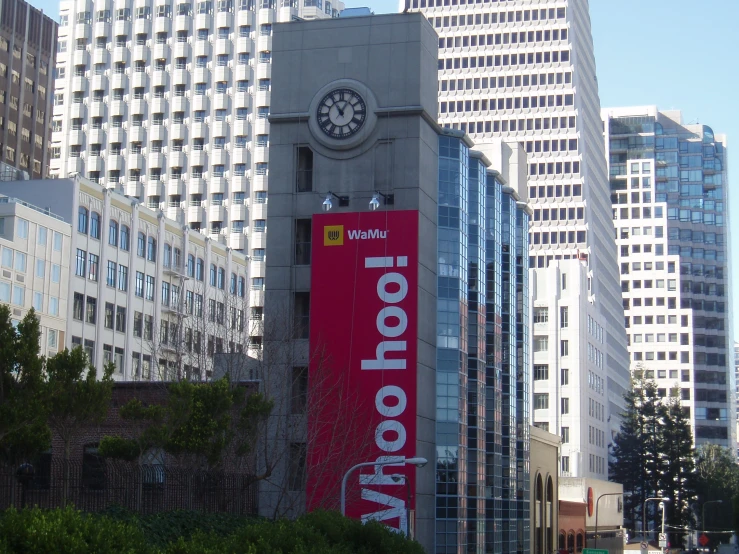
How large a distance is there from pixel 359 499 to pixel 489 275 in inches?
750

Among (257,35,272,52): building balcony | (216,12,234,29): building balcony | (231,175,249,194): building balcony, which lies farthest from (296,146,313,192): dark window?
(216,12,234,29): building balcony

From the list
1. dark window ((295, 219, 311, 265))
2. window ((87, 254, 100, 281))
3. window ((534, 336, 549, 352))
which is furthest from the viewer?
window ((534, 336, 549, 352))

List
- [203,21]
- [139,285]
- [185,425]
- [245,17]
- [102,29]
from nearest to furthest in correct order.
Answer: [185,425], [139,285], [245,17], [203,21], [102,29]

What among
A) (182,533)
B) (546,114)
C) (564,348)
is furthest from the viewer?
(546,114)

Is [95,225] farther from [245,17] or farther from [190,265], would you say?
[245,17]

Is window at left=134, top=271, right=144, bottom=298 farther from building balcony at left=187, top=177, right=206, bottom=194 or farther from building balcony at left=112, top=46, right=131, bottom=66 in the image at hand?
building balcony at left=112, top=46, right=131, bottom=66

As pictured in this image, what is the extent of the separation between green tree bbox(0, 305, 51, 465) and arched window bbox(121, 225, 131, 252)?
65206 mm

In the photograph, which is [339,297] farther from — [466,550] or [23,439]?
[23,439]

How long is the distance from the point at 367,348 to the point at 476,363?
967cm

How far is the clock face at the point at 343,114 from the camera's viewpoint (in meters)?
61.2

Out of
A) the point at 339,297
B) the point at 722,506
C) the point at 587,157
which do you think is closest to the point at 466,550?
the point at 339,297

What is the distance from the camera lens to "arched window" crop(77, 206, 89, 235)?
9231 centimetres

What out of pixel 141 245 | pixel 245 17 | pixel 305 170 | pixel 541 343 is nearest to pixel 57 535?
pixel 305 170

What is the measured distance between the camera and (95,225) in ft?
311
